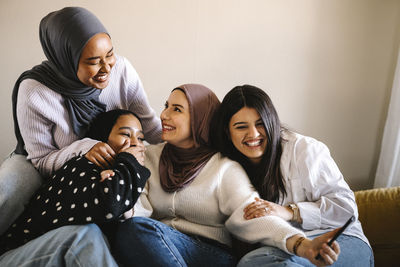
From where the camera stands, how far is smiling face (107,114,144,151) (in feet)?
4.21

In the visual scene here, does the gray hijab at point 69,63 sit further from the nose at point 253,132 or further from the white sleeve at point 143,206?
the nose at point 253,132

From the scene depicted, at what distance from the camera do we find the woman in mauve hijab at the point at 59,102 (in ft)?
4.03

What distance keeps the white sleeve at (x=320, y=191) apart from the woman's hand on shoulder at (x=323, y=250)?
268 mm

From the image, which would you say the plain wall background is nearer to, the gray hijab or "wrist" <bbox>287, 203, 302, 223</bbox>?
the gray hijab

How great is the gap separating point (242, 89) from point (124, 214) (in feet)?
1.97

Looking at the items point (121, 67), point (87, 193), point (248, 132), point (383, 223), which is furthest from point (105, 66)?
point (383, 223)

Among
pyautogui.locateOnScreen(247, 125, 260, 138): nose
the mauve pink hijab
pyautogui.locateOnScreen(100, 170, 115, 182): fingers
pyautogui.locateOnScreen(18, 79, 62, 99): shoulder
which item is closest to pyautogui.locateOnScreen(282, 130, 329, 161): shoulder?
pyautogui.locateOnScreen(247, 125, 260, 138): nose

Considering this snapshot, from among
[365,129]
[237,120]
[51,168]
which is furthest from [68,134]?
[365,129]

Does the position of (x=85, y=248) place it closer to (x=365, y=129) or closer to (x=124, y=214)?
(x=124, y=214)

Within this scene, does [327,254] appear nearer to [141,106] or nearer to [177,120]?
[177,120]

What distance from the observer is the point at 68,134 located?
1.38 meters

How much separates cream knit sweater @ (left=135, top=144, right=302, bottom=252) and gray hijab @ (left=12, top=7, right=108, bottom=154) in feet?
1.19

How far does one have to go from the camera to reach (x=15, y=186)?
1.26 m

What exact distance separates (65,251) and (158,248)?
0.26 metres
